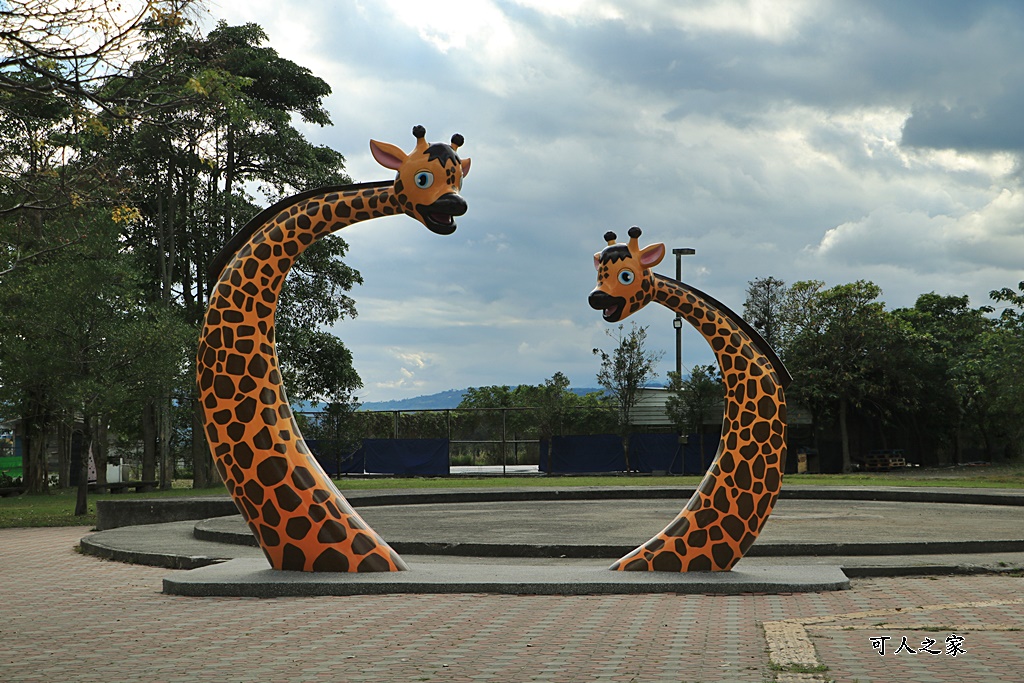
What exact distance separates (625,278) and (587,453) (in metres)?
28.5

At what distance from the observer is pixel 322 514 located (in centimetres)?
938

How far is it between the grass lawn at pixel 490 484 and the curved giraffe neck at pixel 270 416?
41.5 ft

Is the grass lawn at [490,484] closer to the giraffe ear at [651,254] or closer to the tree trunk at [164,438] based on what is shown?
the tree trunk at [164,438]

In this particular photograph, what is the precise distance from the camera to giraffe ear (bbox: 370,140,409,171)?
31.0 ft

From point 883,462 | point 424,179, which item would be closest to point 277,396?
point 424,179

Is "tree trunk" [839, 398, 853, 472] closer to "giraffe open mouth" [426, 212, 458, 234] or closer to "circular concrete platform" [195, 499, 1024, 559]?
"circular concrete platform" [195, 499, 1024, 559]

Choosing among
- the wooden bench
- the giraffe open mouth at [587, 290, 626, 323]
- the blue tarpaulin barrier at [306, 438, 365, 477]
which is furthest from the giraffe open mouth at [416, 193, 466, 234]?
the blue tarpaulin barrier at [306, 438, 365, 477]

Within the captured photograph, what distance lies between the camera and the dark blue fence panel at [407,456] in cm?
3694

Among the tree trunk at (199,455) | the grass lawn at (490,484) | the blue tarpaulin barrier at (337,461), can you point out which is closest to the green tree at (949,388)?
the grass lawn at (490,484)

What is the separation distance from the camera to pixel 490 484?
28.8m

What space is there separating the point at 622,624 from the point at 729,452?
2.73 metres

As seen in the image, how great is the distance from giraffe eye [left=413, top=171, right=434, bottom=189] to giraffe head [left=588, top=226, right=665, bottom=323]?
1907mm

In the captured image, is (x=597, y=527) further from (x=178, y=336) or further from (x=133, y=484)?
(x=133, y=484)

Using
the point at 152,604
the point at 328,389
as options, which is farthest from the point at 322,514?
the point at 328,389
